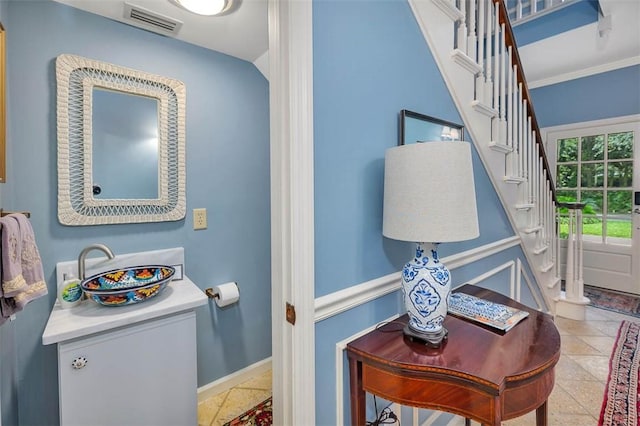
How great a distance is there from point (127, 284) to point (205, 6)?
1350 millimetres

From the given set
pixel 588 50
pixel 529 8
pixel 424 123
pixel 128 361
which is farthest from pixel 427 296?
pixel 588 50

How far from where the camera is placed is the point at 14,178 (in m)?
1.28

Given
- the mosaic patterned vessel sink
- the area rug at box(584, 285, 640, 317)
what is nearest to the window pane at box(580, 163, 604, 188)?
the area rug at box(584, 285, 640, 317)

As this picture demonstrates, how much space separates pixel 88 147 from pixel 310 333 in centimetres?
138

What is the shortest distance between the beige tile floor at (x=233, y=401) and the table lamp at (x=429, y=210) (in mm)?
1316

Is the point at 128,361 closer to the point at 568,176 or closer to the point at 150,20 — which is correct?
the point at 150,20

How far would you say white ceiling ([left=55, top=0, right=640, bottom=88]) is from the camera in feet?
4.70

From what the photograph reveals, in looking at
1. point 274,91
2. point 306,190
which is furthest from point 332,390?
point 274,91

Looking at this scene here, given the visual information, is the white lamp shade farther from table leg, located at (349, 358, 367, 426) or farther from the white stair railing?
the white stair railing

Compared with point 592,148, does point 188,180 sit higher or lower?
lower

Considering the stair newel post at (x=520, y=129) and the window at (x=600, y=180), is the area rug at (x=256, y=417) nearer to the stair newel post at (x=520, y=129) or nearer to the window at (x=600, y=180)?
the stair newel post at (x=520, y=129)

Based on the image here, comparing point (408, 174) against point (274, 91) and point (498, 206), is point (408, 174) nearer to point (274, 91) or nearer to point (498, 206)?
point (274, 91)

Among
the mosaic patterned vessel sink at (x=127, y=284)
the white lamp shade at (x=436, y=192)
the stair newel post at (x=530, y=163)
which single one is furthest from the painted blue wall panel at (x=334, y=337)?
the stair newel post at (x=530, y=163)

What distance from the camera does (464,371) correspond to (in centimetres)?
82
